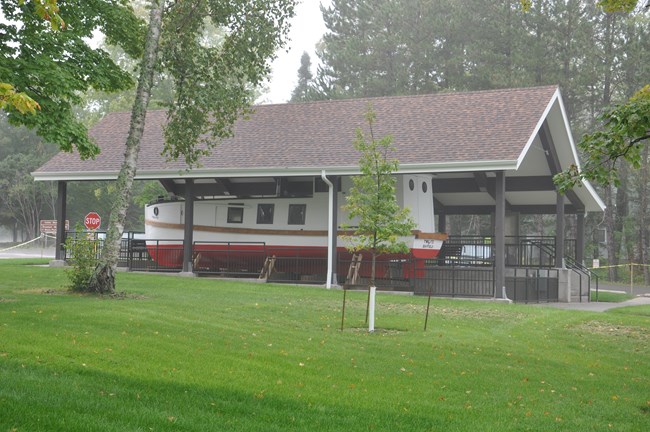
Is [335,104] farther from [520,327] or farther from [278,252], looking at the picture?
[520,327]

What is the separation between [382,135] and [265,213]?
203 inches

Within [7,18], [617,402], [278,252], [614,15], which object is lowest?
[617,402]

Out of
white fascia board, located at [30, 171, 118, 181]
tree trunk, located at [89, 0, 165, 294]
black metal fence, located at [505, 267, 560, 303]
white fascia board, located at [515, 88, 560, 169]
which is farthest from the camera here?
white fascia board, located at [30, 171, 118, 181]

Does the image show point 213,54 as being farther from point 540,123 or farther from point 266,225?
point 540,123

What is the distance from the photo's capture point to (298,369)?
1002 cm

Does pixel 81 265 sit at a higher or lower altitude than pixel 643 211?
lower

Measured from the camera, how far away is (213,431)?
275 inches

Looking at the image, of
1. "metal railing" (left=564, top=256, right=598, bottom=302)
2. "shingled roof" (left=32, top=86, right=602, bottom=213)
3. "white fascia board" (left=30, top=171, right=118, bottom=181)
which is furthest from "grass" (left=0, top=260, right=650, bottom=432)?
"white fascia board" (left=30, top=171, right=118, bottom=181)

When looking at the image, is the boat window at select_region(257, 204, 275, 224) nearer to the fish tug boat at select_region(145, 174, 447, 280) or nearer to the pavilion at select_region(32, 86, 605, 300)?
→ the fish tug boat at select_region(145, 174, 447, 280)

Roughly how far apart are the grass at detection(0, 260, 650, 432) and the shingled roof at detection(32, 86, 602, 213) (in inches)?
301

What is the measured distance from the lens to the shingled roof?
77.8 feet

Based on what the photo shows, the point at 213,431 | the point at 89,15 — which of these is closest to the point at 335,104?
the point at 89,15

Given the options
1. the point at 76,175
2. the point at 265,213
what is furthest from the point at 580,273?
the point at 76,175

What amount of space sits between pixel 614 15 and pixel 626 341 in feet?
128
